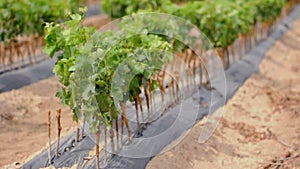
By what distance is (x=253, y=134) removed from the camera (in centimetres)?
758

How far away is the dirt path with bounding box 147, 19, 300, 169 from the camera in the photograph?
633cm

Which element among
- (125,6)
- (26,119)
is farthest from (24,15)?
(125,6)

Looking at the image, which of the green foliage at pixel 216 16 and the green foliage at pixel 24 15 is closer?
the green foliage at pixel 24 15

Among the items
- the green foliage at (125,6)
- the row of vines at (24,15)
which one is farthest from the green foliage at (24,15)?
the green foliage at (125,6)

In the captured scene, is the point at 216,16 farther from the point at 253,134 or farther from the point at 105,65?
the point at 105,65

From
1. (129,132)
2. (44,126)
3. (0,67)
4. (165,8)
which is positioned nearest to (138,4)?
(165,8)

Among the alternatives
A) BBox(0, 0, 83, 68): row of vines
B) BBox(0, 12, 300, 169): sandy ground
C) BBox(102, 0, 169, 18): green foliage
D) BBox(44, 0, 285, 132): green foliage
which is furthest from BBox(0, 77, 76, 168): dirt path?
BBox(102, 0, 169, 18): green foliage

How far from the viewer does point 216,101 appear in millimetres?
8344

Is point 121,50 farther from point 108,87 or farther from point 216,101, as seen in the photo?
point 216,101

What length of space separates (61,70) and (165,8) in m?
4.34

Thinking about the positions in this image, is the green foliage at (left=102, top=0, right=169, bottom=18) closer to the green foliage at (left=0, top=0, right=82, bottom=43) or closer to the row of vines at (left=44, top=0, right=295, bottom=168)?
the green foliage at (left=0, top=0, right=82, bottom=43)

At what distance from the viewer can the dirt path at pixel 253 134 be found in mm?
6328

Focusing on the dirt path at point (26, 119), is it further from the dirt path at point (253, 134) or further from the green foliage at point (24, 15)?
the dirt path at point (253, 134)

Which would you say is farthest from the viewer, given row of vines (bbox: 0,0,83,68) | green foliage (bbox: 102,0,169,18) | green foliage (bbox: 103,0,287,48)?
green foliage (bbox: 102,0,169,18)
